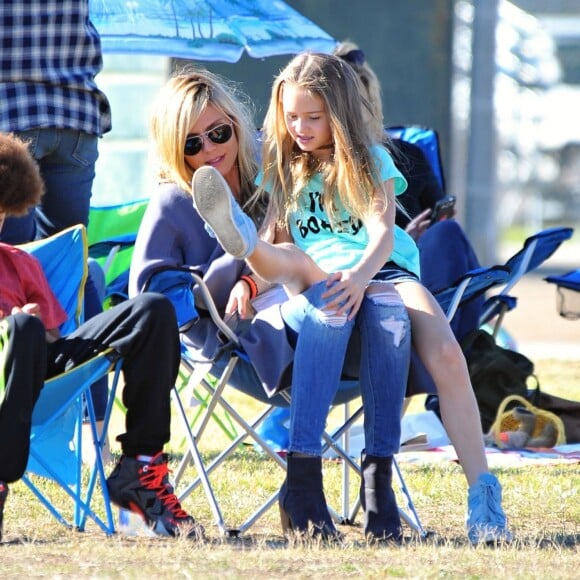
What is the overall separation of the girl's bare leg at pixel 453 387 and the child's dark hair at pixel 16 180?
946mm

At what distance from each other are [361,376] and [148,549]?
64 cm

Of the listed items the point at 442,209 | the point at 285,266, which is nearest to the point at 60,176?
the point at 285,266

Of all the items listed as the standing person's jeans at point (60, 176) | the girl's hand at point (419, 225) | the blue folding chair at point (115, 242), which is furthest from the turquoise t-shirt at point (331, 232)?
the girl's hand at point (419, 225)

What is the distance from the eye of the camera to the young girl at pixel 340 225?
3.17 metres

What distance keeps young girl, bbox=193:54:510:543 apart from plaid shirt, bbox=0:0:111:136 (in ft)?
2.35

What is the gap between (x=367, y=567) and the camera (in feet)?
9.24

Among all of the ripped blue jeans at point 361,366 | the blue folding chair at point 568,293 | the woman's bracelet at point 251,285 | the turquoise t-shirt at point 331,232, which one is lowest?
the blue folding chair at point 568,293

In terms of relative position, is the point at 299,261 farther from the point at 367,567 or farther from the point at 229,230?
the point at 367,567

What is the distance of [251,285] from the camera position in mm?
3482

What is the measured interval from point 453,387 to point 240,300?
57 centimetres

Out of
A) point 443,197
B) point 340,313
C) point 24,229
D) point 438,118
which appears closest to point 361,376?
point 340,313

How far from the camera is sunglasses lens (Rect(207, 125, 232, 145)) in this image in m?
3.64

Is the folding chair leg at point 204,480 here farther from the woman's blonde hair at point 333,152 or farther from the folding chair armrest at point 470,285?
the folding chair armrest at point 470,285

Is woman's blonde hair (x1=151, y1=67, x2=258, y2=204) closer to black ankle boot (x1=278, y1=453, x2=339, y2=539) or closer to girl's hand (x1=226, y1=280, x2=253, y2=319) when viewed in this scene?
girl's hand (x1=226, y1=280, x2=253, y2=319)
